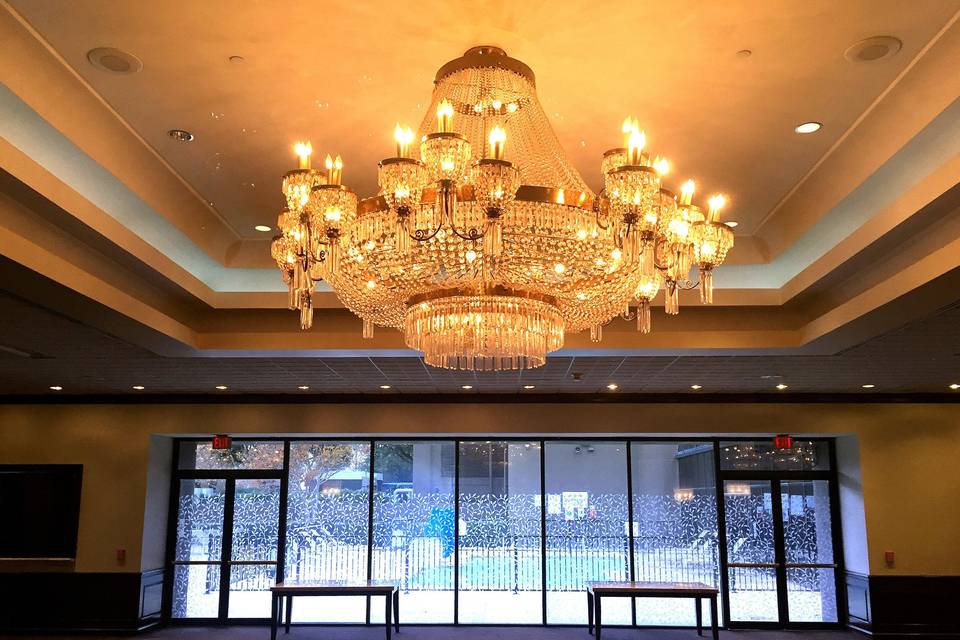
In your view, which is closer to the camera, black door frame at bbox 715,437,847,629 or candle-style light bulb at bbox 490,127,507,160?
candle-style light bulb at bbox 490,127,507,160

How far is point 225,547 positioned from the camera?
10.7 metres

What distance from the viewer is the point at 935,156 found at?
14.2 feet

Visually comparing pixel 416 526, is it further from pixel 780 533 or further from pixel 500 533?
pixel 780 533

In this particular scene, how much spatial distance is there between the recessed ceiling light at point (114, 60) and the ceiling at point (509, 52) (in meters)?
0.04

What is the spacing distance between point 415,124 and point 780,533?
27.8ft

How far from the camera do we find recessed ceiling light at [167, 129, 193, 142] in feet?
14.3

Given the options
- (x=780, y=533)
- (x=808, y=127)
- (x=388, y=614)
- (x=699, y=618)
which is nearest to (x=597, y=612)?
(x=699, y=618)

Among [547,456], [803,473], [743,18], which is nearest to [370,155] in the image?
[743,18]

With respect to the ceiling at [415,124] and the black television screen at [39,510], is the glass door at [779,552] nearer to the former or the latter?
the ceiling at [415,124]

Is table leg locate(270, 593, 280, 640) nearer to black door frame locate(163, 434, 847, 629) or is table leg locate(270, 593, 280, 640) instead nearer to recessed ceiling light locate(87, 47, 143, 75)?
black door frame locate(163, 434, 847, 629)

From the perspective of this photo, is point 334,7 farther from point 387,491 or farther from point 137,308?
point 387,491

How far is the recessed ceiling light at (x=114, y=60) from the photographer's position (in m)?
3.56

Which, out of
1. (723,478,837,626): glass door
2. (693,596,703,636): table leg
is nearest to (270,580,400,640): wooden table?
(693,596,703,636): table leg

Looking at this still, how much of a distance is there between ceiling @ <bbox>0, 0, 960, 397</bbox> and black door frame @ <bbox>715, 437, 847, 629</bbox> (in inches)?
138
